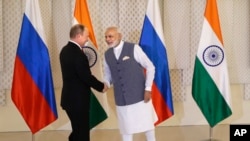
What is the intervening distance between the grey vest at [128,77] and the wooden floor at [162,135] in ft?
3.95

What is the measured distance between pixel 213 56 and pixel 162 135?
1.18 metres

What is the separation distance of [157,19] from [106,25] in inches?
35.3

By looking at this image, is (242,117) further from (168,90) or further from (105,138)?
(105,138)

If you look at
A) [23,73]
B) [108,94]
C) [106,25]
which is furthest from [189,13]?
[23,73]

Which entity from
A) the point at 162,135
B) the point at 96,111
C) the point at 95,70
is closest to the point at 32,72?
the point at 95,70

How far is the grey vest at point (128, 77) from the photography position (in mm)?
3492

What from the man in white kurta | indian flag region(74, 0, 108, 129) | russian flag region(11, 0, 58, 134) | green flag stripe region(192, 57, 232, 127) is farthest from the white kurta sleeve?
green flag stripe region(192, 57, 232, 127)

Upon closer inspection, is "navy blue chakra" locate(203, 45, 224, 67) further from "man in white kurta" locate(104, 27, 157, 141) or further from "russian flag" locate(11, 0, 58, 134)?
"russian flag" locate(11, 0, 58, 134)

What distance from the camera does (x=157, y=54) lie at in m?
4.25

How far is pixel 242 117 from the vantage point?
5.26 m

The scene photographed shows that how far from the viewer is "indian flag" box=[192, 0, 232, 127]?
427cm

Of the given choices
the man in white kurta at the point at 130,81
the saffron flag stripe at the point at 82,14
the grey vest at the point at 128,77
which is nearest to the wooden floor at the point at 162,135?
the man in white kurta at the point at 130,81

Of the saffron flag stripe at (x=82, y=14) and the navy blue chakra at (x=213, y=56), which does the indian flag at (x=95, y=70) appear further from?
the navy blue chakra at (x=213, y=56)

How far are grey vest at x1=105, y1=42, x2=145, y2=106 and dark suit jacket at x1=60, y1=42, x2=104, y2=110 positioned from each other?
0.75 feet
